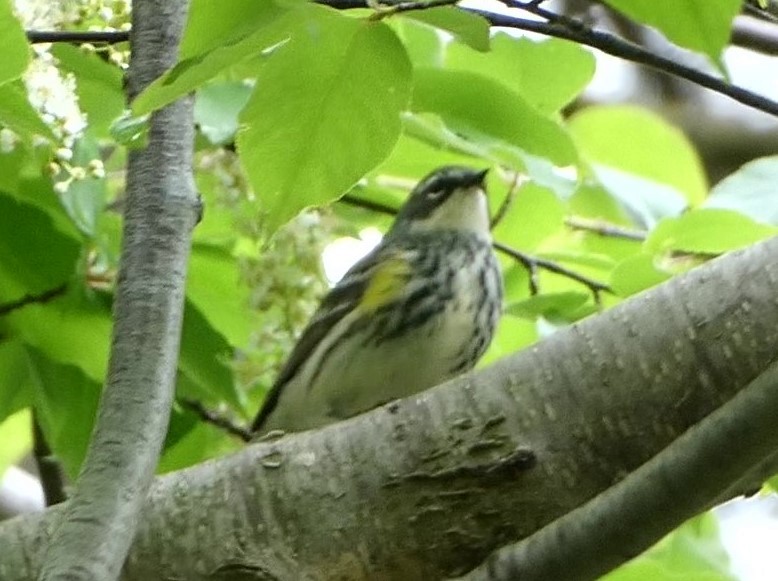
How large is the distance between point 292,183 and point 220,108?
33 centimetres

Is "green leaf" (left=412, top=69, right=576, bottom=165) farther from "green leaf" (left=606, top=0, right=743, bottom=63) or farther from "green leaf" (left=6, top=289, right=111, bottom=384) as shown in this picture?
"green leaf" (left=606, top=0, right=743, bottom=63)

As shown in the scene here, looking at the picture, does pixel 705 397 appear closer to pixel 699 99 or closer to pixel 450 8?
pixel 450 8

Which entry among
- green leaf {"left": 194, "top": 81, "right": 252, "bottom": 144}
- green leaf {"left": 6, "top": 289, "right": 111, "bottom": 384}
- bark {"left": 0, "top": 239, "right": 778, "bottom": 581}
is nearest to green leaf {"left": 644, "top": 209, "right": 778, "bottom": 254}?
bark {"left": 0, "top": 239, "right": 778, "bottom": 581}

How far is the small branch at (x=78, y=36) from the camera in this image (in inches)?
28.9

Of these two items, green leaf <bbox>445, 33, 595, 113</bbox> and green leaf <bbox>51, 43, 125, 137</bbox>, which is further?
green leaf <bbox>445, 33, 595, 113</bbox>

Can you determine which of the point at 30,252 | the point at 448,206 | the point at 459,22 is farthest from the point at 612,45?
the point at 448,206

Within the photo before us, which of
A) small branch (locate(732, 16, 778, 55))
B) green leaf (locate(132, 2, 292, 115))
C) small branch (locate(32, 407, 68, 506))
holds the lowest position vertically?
small branch (locate(32, 407, 68, 506))

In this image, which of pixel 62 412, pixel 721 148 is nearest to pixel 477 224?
pixel 62 412

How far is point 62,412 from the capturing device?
1.02 m

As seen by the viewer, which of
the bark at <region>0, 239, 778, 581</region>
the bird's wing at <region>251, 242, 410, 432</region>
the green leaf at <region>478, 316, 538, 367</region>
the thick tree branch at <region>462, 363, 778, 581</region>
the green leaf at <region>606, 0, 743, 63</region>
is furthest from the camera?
the bird's wing at <region>251, 242, 410, 432</region>

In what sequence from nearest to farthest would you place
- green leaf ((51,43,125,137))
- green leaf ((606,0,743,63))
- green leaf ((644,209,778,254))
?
1. green leaf ((606,0,743,63))
2. green leaf ((51,43,125,137))
3. green leaf ((644,209,778,254))

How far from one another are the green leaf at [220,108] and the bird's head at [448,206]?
0.36 meters

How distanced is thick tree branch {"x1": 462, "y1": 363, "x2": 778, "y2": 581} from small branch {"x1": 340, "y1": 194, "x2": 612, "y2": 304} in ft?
1.45

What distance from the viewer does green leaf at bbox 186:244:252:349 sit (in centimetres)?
115
